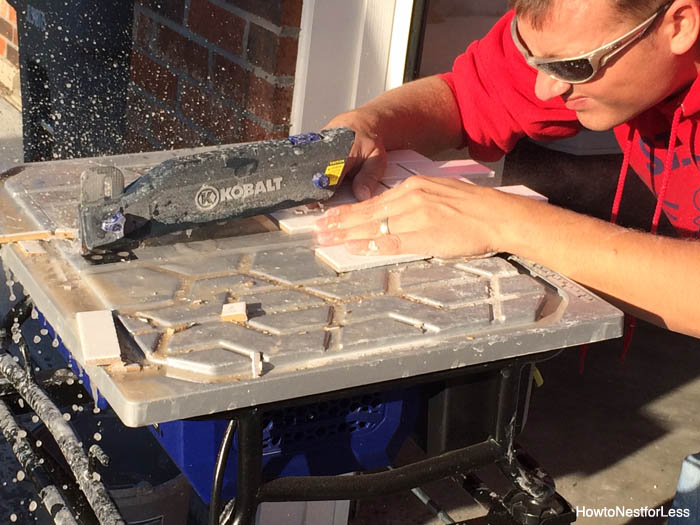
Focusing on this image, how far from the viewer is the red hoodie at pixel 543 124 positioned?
1.82 meters

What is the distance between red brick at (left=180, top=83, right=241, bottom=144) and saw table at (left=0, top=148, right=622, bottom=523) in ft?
3.53

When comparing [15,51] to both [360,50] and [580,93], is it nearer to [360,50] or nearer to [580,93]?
[360,50]

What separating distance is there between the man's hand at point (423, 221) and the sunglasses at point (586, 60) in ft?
0.81

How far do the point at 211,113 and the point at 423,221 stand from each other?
4.34ft

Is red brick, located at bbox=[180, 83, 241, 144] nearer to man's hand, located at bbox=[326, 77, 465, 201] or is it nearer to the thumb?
man's hand, located at bbox=[326, 77, 465, 201]

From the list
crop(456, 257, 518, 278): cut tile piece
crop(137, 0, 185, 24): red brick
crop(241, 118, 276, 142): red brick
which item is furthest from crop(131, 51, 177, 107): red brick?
crop(456, 257, 518, 278): cut tile piece

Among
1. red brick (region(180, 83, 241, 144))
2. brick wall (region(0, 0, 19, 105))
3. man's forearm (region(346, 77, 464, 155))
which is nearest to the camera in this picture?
man's forearm (region(346, 77, 464, 155))

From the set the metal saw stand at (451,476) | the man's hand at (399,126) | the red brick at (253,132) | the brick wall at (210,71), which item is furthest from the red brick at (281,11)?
the metal saw stand at (451,476)

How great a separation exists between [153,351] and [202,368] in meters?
0.07

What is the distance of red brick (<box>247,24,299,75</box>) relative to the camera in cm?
236

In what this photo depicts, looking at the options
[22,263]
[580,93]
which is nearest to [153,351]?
[22,263]

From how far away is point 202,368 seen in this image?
1105 millimetres

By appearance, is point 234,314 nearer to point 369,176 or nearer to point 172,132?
point 369,176

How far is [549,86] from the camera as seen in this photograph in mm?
1681
